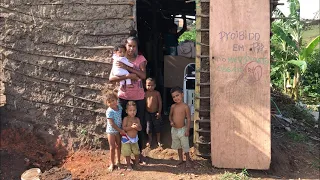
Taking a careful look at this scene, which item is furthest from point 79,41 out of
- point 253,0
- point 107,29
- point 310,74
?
point 310,74

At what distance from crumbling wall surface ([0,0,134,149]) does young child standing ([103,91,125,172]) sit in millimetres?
601

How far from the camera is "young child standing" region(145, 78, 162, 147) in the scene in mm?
4441

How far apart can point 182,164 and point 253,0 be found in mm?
2261

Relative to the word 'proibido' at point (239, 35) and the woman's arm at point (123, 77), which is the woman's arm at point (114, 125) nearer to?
the woman's arm at point (123, 77)

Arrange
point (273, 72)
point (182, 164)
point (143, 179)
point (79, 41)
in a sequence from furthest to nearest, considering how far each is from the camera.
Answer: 1. point (273, 72)
2. point (79, 41)
3. point (182, 164)
4. point (143, 179)

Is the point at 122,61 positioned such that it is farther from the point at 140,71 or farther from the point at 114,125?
the point at 114,125

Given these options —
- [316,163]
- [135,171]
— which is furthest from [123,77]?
[316,163]

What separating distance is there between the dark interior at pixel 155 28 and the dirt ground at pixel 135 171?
1.81 metres

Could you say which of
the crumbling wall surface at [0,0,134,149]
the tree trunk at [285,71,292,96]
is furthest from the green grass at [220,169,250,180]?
the tree trunk at [285,71,292,96]

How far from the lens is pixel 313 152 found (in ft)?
16.7

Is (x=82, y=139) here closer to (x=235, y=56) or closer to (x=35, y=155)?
(x=35, y=155)

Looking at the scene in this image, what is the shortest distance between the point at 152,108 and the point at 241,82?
1283 millimetres

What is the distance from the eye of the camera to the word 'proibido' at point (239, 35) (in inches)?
155

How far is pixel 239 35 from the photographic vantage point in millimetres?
3961
